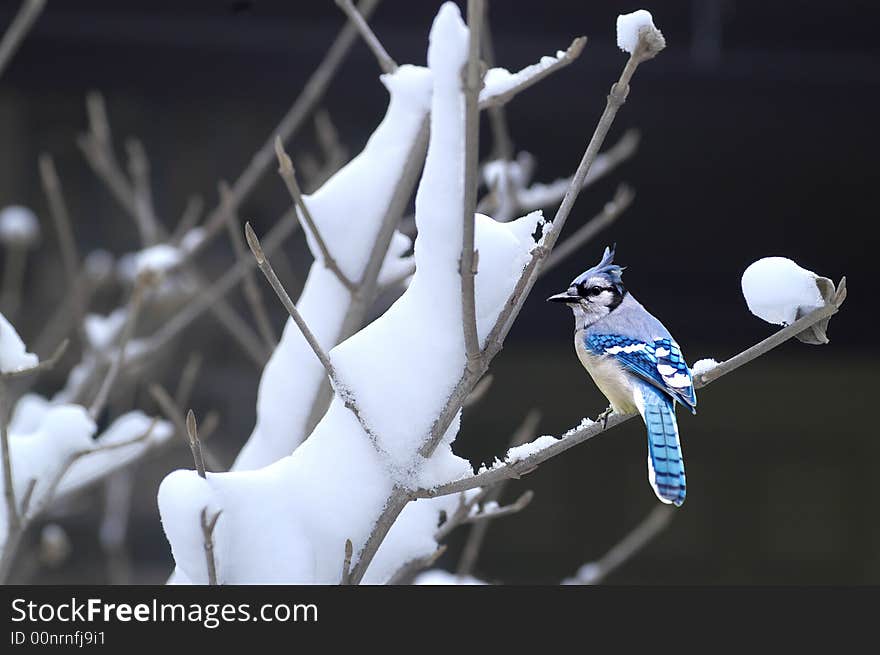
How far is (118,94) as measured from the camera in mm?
4699

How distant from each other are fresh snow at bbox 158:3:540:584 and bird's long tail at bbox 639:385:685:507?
21 centimetres

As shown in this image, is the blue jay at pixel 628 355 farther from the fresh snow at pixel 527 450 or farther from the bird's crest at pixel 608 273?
the fresh snow at pixel 527 450

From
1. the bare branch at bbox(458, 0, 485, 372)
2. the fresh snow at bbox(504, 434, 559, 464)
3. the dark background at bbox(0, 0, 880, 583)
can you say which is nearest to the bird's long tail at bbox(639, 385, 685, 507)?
the fresh snow at bbox(504, 434, 559, 464)

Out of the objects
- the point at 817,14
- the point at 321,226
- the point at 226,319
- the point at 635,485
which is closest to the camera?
the point at 321,226

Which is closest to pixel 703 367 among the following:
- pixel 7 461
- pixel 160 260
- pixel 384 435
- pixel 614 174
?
pixel 384 435

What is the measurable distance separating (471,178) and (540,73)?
1.01ft

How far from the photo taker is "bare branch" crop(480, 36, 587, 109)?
44.2 inches

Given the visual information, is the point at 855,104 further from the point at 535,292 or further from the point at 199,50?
the point at 199,50

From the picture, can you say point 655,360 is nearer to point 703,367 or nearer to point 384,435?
point 703,367

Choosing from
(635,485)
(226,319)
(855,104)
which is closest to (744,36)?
(855,104)

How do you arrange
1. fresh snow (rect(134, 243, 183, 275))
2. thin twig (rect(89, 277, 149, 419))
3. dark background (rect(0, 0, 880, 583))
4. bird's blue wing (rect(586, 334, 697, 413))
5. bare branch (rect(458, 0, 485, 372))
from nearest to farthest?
bare branch (rect(458, 0, 485, 372)), bird's blue wing (rect(586, 334, 697, 413)), thin twig (rect(89, 277, 149, 419)), fresh snow (rect(134, 243, 183, 275)), dark background (rect(0, 0, 880, 583))

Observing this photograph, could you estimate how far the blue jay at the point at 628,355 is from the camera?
123 cm

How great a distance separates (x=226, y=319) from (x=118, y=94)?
123 inches

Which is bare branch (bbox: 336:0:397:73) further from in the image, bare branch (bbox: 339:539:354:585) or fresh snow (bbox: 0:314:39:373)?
bare branch (bbox: 339:539:354:585)
